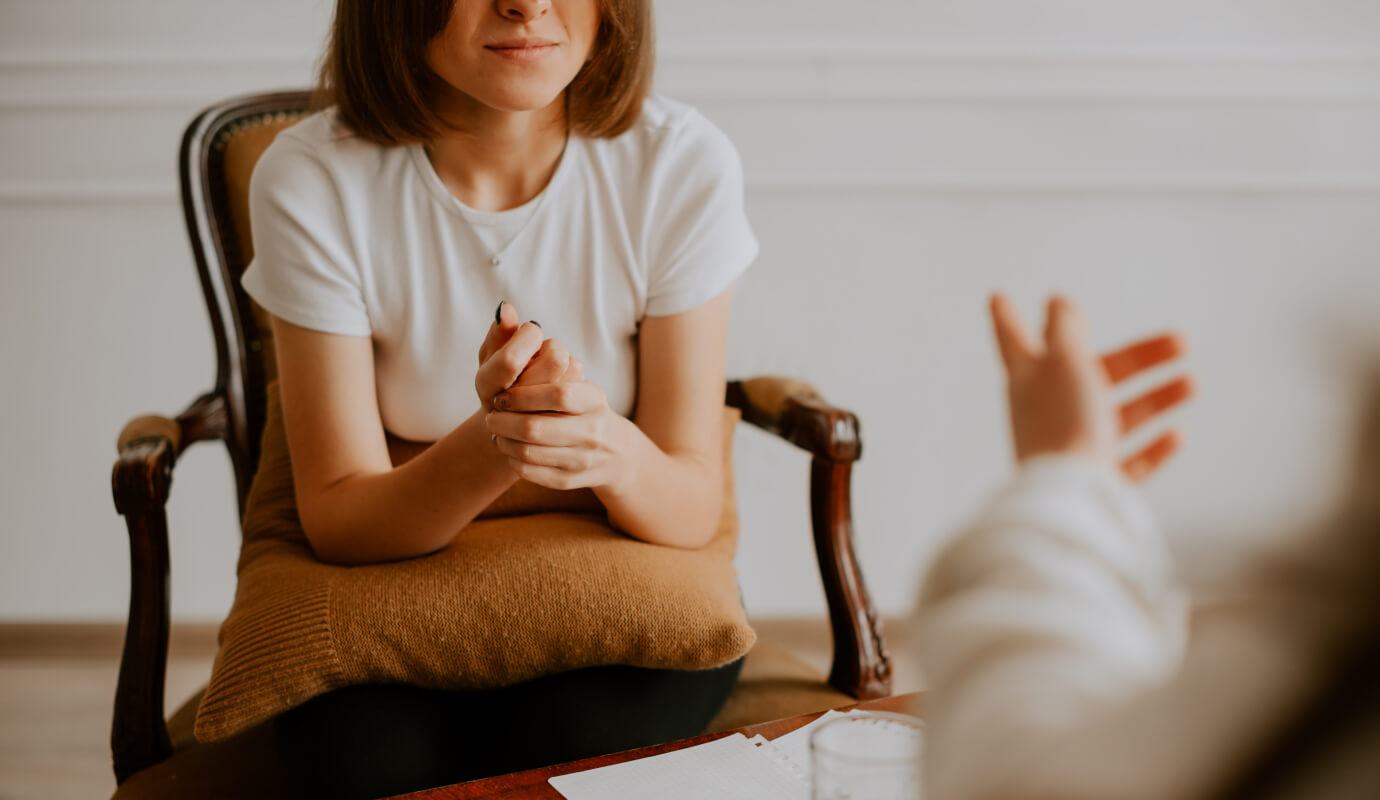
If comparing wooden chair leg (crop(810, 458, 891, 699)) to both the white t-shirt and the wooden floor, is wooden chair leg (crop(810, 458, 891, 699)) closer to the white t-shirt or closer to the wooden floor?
the white t-shirt

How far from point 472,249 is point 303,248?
16 centimetres

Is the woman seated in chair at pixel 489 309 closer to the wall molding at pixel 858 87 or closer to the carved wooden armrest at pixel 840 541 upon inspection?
the carved wooden armrest at pixel 840 541

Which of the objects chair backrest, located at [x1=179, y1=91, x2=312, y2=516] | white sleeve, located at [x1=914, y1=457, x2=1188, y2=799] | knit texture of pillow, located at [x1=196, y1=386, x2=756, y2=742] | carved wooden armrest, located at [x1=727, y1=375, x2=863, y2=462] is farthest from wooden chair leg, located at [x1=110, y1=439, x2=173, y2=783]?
white sleeve, located at [x1=914, y1=457, x2=1188, y2=799]

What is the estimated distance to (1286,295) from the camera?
1.89 meters

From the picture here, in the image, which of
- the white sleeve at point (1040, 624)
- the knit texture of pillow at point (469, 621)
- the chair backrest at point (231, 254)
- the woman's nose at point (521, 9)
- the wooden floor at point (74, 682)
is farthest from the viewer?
the wooden floor at point (74, 682)

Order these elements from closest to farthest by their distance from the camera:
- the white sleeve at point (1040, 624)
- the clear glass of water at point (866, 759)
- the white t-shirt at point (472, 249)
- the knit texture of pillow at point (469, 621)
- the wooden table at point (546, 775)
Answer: the white sleeve at point (1040, 624) → the clear glass of water at point (866, 759) → the wooden table at point (546, 775) → the knit texture of pillow at point (469, 621) → the white t-shirt at point (472, 249)

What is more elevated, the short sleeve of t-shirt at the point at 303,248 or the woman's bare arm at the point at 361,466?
the short sleeve of t-shirt at the point at 303,248

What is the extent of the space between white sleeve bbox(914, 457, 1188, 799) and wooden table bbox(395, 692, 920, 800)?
41 centimetres

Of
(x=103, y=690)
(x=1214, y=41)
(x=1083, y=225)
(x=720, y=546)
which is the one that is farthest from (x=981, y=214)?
(x=103, y=690)

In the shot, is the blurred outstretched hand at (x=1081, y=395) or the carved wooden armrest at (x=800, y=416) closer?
the blurred outstretched hand at (x=1081, y=395)

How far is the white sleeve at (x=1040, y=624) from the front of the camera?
276 mm

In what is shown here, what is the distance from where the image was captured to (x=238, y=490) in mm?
1308

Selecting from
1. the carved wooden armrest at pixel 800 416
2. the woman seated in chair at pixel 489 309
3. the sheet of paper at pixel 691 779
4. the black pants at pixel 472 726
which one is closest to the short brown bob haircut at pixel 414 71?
the woman seated in chair at pixel 489 309

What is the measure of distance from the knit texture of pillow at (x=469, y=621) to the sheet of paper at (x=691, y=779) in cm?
13
